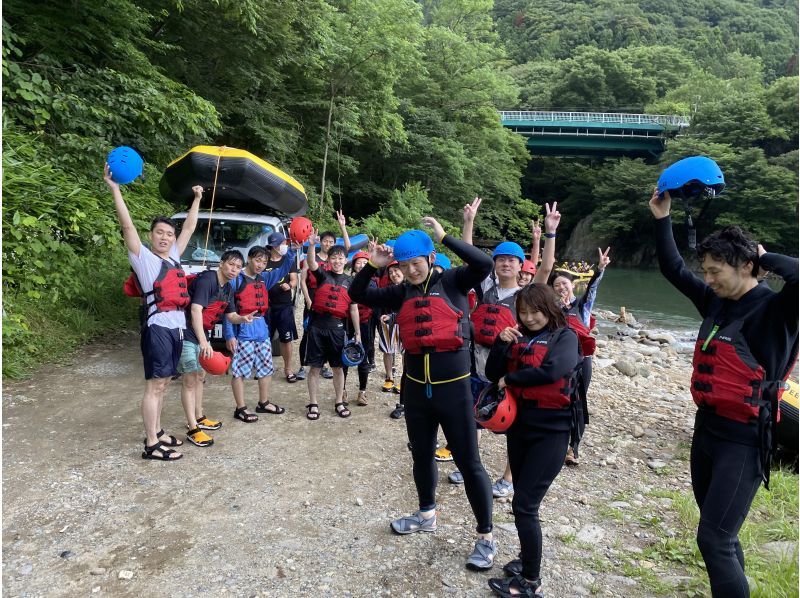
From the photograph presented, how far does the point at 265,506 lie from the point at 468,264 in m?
2.24

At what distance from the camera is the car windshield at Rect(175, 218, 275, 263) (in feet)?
23.1

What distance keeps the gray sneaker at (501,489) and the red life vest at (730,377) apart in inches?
78.3

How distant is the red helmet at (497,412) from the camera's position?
8.57 ft

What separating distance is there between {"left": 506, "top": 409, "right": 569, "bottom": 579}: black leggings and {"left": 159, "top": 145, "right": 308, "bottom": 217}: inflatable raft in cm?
578

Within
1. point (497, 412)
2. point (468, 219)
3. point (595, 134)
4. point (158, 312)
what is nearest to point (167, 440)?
point (158, 312)

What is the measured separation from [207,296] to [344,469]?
6.31 feet

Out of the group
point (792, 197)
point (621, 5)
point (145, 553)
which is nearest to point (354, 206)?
point (145, 553)

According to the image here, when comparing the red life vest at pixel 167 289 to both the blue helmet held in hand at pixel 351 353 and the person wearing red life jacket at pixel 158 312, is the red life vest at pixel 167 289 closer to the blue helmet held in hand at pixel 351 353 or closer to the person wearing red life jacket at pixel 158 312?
the person wearing red life jacket at pixel 158 312

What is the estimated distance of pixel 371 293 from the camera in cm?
337

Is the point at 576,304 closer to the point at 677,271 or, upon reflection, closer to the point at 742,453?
the point at 677,271

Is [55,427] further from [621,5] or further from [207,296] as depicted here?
[621,5]

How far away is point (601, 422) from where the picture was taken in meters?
5.98

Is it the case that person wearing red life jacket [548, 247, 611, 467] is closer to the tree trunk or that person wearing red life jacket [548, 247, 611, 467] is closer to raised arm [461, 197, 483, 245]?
raised arm [461, 197, 483, 245]

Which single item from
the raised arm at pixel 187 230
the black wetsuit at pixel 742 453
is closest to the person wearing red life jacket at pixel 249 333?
the raised arm at pixel 187 230
